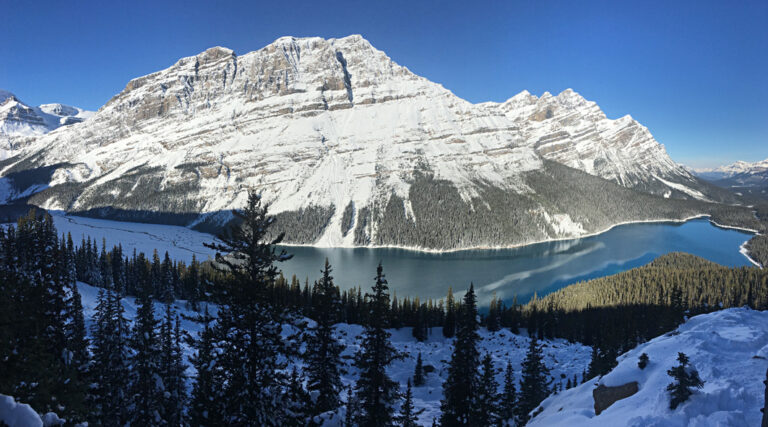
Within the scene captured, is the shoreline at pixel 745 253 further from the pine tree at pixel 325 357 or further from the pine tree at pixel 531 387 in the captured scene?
the pine tree at pixel 325 357

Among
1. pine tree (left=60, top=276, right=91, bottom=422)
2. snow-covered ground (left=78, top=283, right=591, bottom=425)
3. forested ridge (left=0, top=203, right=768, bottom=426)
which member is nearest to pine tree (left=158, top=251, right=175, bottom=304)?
snow-covered ground (left=78, top=283, right=591, bottom=425)

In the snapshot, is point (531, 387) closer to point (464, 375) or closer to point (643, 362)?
point (643, 362)

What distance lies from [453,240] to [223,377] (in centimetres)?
18017

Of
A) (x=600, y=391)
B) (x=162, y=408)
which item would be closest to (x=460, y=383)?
(x=600, y=391)

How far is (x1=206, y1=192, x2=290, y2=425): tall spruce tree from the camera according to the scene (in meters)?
10.1

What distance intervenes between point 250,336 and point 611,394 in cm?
2228

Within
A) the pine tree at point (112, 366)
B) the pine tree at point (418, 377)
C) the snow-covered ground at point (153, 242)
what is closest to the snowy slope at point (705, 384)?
the pine tree at point (418, 377)

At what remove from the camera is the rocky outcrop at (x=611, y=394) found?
68.4ft

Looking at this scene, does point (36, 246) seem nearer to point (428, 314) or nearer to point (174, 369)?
point (174, 369)

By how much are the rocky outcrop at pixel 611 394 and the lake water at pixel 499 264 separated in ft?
274

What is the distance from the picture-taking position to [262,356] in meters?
10.4

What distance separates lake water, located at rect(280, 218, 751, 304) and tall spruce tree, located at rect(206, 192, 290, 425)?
9739 centimetres

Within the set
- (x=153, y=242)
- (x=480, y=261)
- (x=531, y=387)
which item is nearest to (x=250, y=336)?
(x=531, y=387)

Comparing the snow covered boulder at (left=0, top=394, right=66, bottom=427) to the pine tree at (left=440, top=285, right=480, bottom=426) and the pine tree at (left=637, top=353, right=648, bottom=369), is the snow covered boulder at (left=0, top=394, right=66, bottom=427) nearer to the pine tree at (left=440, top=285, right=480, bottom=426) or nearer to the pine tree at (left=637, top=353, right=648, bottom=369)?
the pine tree at (left=440, top=285, right=480, bottom=426)
